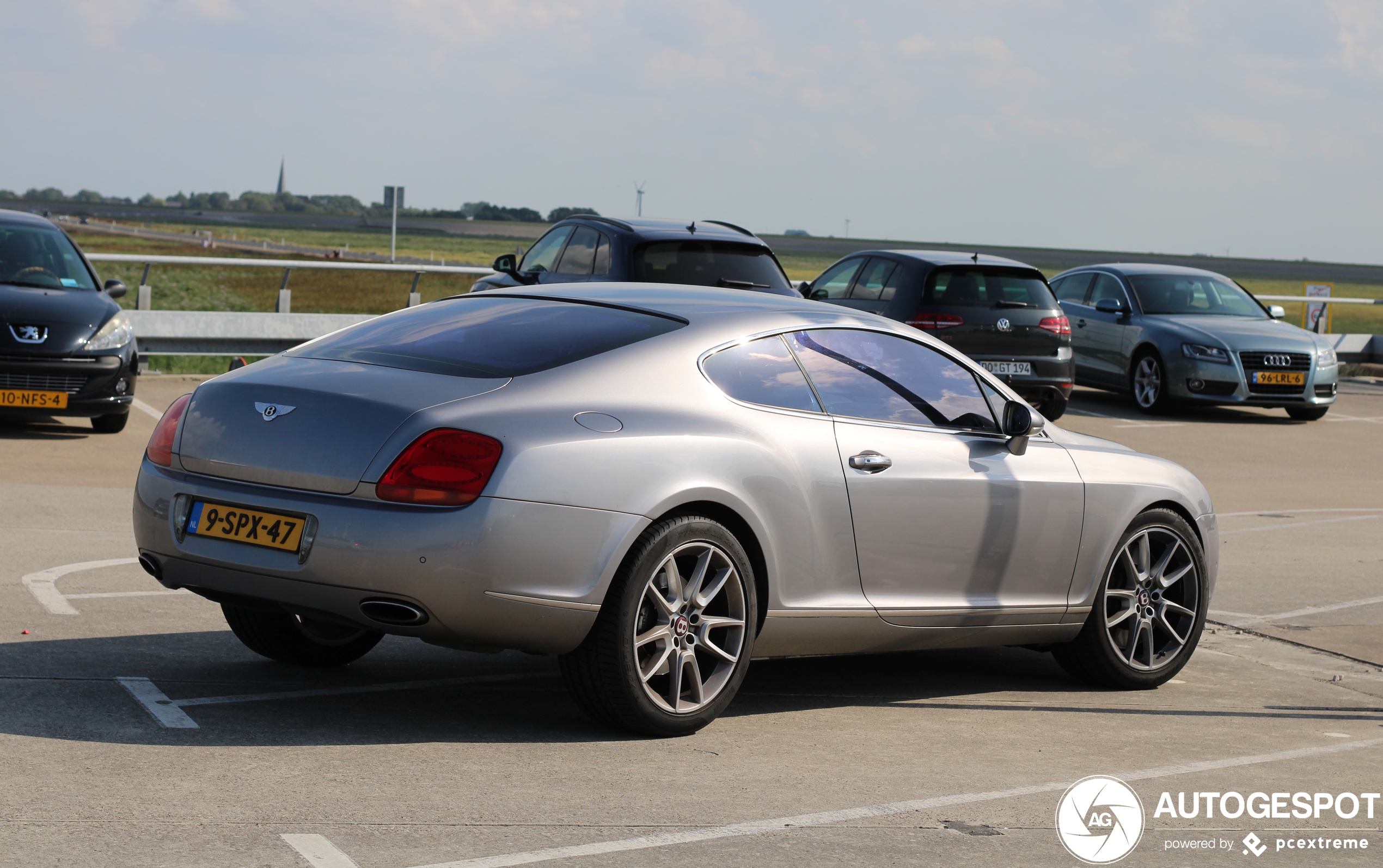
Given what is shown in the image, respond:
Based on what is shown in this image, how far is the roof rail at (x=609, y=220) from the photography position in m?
13.6

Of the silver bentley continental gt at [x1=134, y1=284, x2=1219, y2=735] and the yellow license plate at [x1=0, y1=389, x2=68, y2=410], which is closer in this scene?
the silver bentley continental gt at [x1=134, y1=284, x2=1219, y2=735]

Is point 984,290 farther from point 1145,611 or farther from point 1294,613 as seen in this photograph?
point 1145,611

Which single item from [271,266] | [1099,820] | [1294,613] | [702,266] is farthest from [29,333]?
[1099,820]

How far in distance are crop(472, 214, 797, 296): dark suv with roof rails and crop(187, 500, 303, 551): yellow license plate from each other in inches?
321

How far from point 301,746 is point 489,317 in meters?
1.69

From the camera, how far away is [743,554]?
5.21m

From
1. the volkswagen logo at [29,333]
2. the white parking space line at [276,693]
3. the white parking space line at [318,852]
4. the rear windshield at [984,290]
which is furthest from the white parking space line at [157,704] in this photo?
the rear windshield at [984,290]

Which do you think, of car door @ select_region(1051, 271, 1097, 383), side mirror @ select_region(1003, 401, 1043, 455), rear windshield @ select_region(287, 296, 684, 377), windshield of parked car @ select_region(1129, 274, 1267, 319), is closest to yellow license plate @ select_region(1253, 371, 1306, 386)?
windshield of parked car @ select_region(1129, 274, 1267, 319)

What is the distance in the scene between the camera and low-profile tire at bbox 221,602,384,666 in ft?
19.4

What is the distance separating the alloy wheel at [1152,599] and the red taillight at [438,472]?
9.77 feet

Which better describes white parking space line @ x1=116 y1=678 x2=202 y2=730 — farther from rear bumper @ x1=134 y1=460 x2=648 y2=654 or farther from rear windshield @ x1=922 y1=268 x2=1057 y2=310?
rear windshield @ x1=922 y1=268 x2=1057 y2=310

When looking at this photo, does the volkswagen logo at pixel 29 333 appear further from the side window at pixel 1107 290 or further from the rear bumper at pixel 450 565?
the side window at pixel 1107 290

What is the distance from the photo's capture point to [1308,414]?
63.9 ft

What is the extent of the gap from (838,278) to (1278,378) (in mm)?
5407
